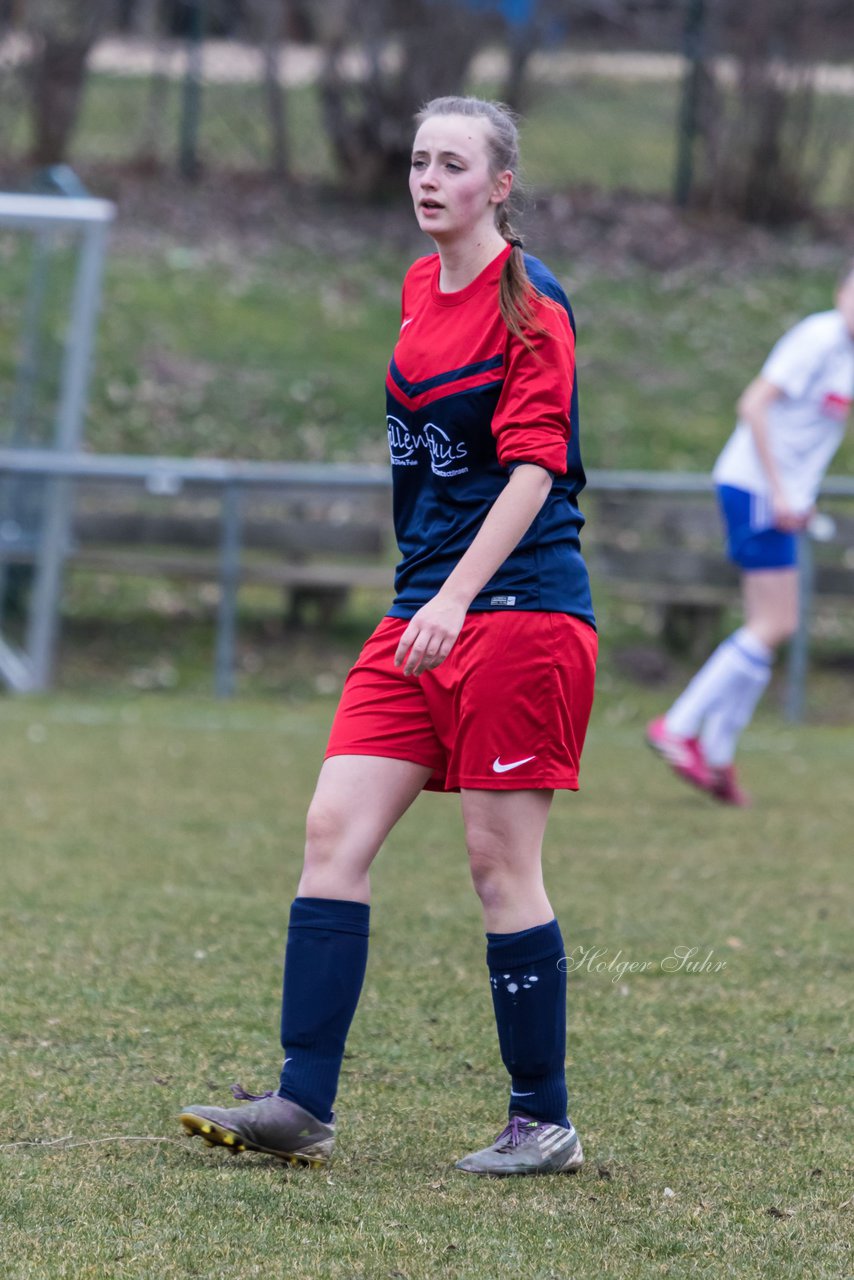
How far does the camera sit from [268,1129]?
321 cm

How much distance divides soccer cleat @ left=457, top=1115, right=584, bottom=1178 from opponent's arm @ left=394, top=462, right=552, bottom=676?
0.84 meters

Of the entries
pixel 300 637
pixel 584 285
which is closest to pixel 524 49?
pixel 584 285

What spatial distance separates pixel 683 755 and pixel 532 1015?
164 inches

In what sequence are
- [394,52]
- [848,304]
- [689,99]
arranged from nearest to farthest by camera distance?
1. [848,304]
2. [394,52]
3. [689,99]

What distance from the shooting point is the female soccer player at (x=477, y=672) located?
3.21m

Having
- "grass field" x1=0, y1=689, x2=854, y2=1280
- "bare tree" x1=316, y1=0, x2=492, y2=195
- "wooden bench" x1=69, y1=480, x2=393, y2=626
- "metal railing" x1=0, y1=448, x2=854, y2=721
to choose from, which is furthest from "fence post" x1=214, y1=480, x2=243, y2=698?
"bare tree" x1=316, y1=0, x2=492, y2=195

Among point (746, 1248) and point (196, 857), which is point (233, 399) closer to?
point (196, 857)

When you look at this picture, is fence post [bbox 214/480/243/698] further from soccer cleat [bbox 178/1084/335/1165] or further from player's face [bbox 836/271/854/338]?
soccer cleat [bbox 178/1084/335/1165]

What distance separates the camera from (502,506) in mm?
3160

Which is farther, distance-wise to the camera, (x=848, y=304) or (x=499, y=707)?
(x=848, y=304)

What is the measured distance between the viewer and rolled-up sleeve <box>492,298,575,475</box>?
3166 mm

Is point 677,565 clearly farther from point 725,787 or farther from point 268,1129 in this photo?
point 268,1129

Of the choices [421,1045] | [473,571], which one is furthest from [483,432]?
[421,1045]

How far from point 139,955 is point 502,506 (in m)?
2.09
